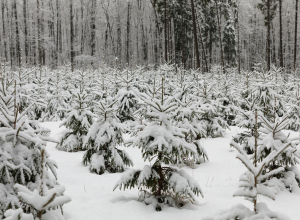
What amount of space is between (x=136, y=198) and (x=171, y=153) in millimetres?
966

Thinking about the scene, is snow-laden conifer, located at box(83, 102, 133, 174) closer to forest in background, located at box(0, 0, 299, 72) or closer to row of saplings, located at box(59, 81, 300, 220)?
row of saplings, located at box(59, 81, 300, 220)

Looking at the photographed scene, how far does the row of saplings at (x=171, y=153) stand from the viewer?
2014mm

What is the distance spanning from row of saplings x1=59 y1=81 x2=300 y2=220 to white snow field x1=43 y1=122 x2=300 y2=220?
19 cm

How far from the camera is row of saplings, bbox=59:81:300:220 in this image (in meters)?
2.01

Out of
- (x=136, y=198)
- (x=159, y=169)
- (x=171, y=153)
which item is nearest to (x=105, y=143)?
(x=136, y=198)

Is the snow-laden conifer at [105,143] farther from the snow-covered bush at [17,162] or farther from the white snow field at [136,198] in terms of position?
the snow-covered bush at [17,162]

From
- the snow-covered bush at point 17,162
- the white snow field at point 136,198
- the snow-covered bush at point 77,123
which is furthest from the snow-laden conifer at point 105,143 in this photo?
the snow-covered bush at point 17,162

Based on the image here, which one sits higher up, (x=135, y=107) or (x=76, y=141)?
(x=135, y=107)

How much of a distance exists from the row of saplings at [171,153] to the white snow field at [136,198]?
19 centimetres

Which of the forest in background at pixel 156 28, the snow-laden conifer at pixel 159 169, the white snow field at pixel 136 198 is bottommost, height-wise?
the white snow field at pixel 136 198

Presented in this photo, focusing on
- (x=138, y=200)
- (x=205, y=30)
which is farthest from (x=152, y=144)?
(x=205, y=30)

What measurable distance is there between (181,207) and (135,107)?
5.48 m

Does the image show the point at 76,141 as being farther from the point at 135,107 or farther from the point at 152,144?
the point at 152,144

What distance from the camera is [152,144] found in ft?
9.60
